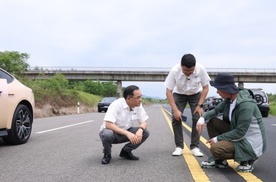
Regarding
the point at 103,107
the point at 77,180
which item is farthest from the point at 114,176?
the point at 103,107

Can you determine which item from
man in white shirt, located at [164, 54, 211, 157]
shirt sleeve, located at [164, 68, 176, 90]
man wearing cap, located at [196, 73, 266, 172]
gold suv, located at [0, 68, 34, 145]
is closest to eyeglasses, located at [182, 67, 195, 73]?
man in white shirt, located at [164, 54, 211, 157]

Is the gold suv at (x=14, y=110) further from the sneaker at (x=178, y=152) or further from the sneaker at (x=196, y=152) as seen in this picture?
the sneaker at (x=196, y=152)

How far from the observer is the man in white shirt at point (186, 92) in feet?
17.7

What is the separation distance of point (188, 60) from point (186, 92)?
76 centimetres

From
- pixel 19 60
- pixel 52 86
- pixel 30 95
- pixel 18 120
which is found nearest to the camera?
pixel 18 120

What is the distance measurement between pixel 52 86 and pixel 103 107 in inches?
298

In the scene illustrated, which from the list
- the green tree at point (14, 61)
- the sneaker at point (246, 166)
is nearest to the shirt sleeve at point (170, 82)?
the sneaker at point (246, 166)

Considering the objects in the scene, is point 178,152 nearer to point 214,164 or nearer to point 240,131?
point 214,164

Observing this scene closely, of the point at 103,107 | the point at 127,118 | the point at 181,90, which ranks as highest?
the point at 181,90

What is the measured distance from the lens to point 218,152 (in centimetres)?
420

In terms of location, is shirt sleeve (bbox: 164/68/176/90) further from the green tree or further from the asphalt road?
the green tree

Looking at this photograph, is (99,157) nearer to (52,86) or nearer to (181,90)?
(181,90)

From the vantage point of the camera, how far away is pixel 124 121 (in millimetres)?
4852

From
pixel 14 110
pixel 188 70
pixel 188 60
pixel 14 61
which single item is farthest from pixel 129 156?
pixel 14 61
